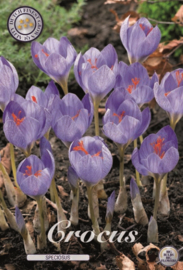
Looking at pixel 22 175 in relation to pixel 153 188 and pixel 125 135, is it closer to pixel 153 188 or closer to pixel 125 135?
pixel 125 135

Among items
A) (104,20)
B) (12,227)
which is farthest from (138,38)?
(104,20)

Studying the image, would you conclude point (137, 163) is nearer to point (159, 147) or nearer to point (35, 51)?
point (159, 147)

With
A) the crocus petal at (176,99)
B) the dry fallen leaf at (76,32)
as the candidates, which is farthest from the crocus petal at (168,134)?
the dry fallen leaf at (76,32)

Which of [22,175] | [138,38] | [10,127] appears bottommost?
[22,175]

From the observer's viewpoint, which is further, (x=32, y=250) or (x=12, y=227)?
(x=12, y=227)

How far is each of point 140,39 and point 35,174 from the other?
0.58 m

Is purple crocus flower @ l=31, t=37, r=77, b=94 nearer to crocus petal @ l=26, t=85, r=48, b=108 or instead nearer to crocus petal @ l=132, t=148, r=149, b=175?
crocus petal @ l=26, t=85, r=48, b=108

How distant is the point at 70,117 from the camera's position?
1.16m

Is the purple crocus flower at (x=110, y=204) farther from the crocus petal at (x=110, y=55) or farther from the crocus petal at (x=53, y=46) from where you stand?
the crocus petal at (x=53, y=46)

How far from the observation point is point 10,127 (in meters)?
1.13

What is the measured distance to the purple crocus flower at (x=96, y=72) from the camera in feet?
4.08

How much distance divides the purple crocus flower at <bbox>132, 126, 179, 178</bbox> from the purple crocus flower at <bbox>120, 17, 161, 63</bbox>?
35cm

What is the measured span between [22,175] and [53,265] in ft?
1.14

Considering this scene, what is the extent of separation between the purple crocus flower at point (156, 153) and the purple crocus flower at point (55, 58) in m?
0.38
